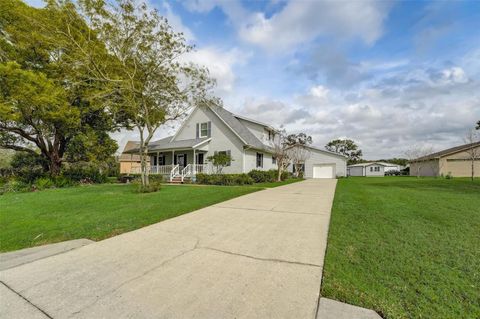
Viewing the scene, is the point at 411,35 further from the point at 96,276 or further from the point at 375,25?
the point at 96,276

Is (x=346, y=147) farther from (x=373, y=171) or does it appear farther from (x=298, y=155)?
(x=298, y=155)

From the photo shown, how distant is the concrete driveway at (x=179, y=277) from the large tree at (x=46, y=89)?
11.0 m

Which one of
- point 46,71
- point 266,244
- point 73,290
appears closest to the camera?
point 73,290

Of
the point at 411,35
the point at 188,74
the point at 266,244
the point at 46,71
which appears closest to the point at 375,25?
the point at 411,35

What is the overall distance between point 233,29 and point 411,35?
8.34 meters

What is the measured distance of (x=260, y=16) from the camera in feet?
35.1

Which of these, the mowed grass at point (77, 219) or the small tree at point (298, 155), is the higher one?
the small tree at point (298, 155)

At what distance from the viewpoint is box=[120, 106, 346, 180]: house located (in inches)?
762

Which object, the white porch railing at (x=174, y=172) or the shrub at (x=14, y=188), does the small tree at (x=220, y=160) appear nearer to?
the white porch railing at (x=174, y=172)

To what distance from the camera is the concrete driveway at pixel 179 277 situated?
91.2 inches

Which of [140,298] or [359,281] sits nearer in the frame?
[140,298]

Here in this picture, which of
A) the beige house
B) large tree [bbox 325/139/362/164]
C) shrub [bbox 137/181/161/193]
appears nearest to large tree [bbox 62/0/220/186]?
shrub [bbox 137/181/161/193]

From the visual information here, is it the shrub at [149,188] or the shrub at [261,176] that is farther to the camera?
the shrub at [261,176]

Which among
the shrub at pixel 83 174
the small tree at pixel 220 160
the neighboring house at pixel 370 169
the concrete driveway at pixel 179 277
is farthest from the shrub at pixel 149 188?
the neighboring house at pixel 370 169
